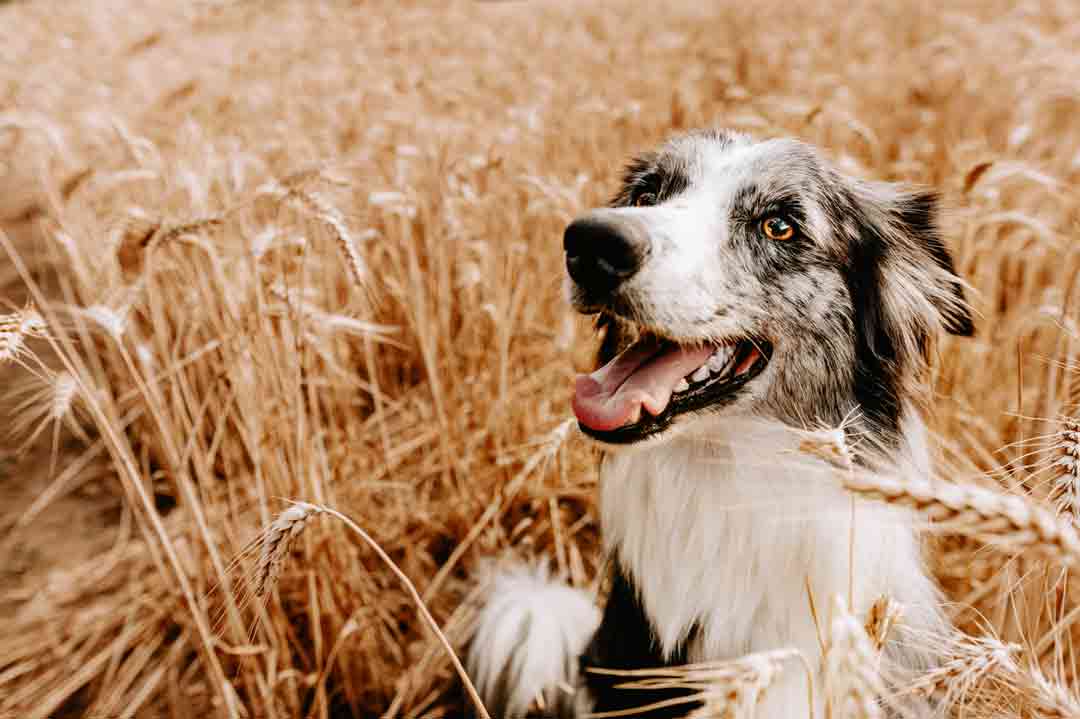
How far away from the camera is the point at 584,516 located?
9.89ft

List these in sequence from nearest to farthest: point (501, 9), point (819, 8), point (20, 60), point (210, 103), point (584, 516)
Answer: point (584, 516)
point (210, 103)
point (20, 60)
point (819, 8)
point (501, 9)

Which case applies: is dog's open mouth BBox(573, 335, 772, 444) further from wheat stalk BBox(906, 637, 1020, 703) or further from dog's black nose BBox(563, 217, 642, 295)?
wheat stalk BBox(906, 637, 1020, 703)

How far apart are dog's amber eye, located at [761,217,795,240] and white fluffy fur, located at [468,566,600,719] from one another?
51.8 inches

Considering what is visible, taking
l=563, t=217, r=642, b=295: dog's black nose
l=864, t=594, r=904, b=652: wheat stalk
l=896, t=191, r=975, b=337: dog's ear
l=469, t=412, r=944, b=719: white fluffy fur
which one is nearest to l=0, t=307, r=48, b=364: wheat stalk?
l=563, t=217, r=642, b=295: dog's black nose

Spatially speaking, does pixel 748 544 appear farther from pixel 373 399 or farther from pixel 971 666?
pixel 373 399

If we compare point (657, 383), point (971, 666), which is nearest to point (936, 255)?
point (657, 383)

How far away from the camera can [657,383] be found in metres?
1.77

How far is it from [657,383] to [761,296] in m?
0.33

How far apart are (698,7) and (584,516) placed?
31.9 ft

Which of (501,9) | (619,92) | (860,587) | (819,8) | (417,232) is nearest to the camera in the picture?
(860,587)

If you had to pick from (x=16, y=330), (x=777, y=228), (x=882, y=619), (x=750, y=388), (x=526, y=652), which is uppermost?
(x=16, y=330)

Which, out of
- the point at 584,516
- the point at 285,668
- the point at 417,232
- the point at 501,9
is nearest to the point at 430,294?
the point at 417,232

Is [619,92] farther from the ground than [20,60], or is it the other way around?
[20,60]

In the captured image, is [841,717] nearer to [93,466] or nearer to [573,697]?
[573,697]
